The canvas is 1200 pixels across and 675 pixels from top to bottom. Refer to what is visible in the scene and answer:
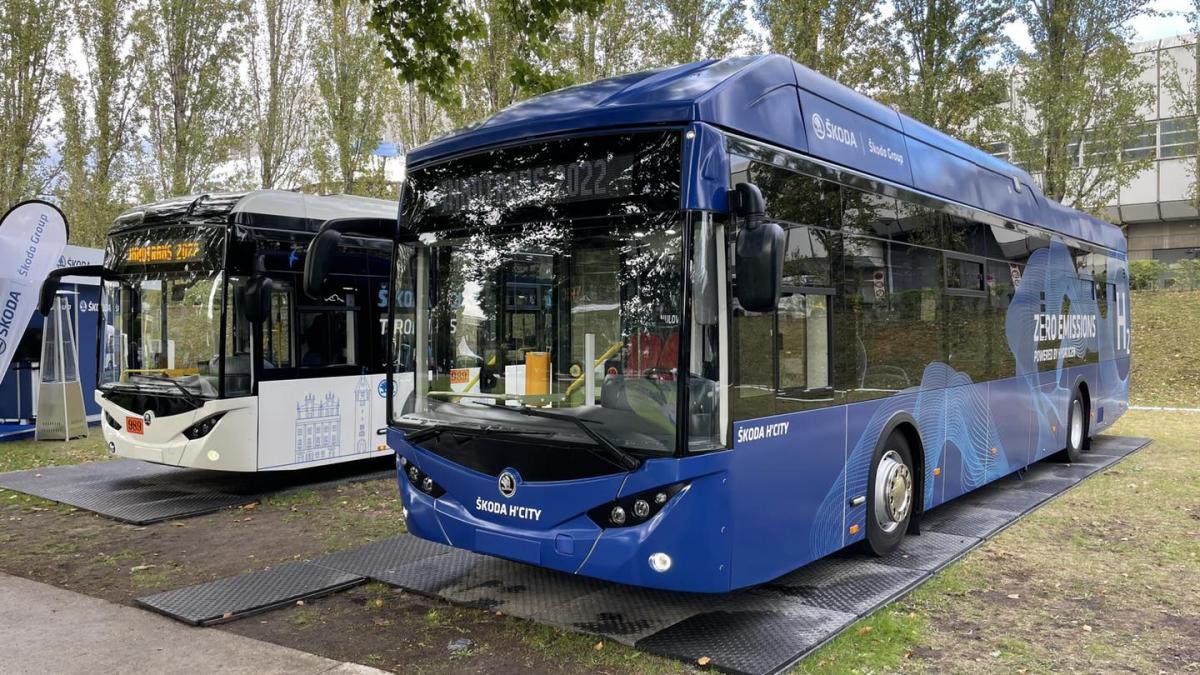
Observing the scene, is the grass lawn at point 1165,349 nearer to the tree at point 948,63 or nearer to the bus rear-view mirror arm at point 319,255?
the tree at point 948,63

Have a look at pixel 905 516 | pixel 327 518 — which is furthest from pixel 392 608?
pixel 905 516

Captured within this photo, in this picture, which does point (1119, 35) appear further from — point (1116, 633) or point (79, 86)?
point (79, 86)

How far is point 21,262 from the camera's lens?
12.5 metres

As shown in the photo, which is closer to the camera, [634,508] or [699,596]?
[634,508]

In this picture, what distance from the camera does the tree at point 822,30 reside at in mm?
16672

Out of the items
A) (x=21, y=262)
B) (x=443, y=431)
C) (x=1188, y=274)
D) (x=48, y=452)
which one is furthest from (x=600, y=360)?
(x=1188, y=274)

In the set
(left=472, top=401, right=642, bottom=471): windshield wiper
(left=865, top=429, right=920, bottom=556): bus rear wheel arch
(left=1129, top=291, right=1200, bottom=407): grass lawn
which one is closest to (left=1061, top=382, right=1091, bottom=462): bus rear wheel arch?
(left=865, top=429, right=920, bottom=556): bus rear wheel arch

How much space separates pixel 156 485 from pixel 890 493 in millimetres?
8340

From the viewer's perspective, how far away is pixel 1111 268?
41.7 feet

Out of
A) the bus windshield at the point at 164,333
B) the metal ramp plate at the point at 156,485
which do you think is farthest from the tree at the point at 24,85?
the bus windshield at the point at 164,333

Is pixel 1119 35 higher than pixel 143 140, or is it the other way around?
pixel 1119 35

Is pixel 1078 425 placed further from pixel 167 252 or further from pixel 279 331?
pixel 167 252

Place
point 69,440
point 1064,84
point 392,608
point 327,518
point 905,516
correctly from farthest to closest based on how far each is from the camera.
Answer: point 1064,84 → point 69,440 → point 327,518 → point 905,516 → point 392,608

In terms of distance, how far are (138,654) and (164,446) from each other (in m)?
4.53
